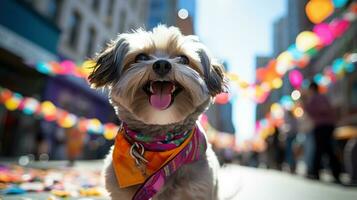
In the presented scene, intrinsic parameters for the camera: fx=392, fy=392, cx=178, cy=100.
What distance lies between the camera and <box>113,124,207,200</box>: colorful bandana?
2.78 metres

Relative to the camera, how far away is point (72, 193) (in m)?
4.40

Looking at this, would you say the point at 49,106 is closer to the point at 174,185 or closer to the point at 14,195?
the point at 14,195

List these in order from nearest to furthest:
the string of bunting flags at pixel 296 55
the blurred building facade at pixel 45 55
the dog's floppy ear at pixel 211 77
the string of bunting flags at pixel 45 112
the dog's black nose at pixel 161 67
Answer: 1. the dog's black nose at pixel 161 67
2. the dog's floppy ear at pixel 211 77
3. the string of bunting flags at pixel 296 55
4. the string of bunting flags at pixel 45 112
5. the blurred building facade at pixel 45 55

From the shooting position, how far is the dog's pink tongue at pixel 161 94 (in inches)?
109

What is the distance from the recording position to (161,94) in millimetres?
2826

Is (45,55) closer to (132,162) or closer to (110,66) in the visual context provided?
(110,66)

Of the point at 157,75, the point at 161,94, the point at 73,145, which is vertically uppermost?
the point at 73,145

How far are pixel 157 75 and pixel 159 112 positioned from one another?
0.27 metres

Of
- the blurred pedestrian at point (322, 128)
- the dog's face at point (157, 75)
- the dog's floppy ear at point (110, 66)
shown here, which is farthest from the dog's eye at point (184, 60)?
the blurred pedestrian at point (322, 128)

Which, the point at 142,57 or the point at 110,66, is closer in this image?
the point at 142,57

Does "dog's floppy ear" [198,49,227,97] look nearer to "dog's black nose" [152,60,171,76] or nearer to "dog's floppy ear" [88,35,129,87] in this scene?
"dog's black nose" [152,60,171,76]

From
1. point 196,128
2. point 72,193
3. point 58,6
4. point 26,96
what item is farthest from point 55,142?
point 196,128

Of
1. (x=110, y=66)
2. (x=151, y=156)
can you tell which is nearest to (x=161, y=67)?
(x=110, y=66)

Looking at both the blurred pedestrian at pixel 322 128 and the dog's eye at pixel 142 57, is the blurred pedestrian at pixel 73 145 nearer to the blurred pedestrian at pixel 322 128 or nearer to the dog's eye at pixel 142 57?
the blurred pedestrian at pixel 322 128
